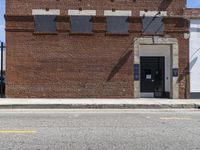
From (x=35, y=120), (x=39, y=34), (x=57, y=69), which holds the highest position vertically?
(x=39, y=34)

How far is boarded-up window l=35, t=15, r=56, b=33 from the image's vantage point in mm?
26703

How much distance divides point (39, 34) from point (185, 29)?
8.31 metres

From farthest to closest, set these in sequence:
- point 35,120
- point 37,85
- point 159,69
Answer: point 159,69 → point 37,85 → point 35,120

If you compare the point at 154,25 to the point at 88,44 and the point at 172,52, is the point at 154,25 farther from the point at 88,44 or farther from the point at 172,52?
the point at 88,44

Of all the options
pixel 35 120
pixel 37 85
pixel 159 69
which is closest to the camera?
pixel 35 120

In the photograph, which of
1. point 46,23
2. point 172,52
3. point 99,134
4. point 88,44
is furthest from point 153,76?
point 99,134

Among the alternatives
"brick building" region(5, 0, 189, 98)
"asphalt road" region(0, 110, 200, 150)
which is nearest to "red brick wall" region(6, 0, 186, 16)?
"brick building" region(5, 0, 189, 98)

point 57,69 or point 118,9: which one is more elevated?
point 118,9

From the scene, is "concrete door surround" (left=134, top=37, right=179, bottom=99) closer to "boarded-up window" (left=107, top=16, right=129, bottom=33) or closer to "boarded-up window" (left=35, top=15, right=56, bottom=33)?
"boarded-up window" (left=107, top=16, right=129, bottom=33)

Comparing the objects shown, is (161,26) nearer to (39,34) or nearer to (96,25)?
(96,25)

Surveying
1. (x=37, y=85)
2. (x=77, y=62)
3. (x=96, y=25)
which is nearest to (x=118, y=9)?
(x=96, y=25)

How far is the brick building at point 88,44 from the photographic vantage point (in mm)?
26547

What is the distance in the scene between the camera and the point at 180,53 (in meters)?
27.5

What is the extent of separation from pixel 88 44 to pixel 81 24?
1.21 metres
